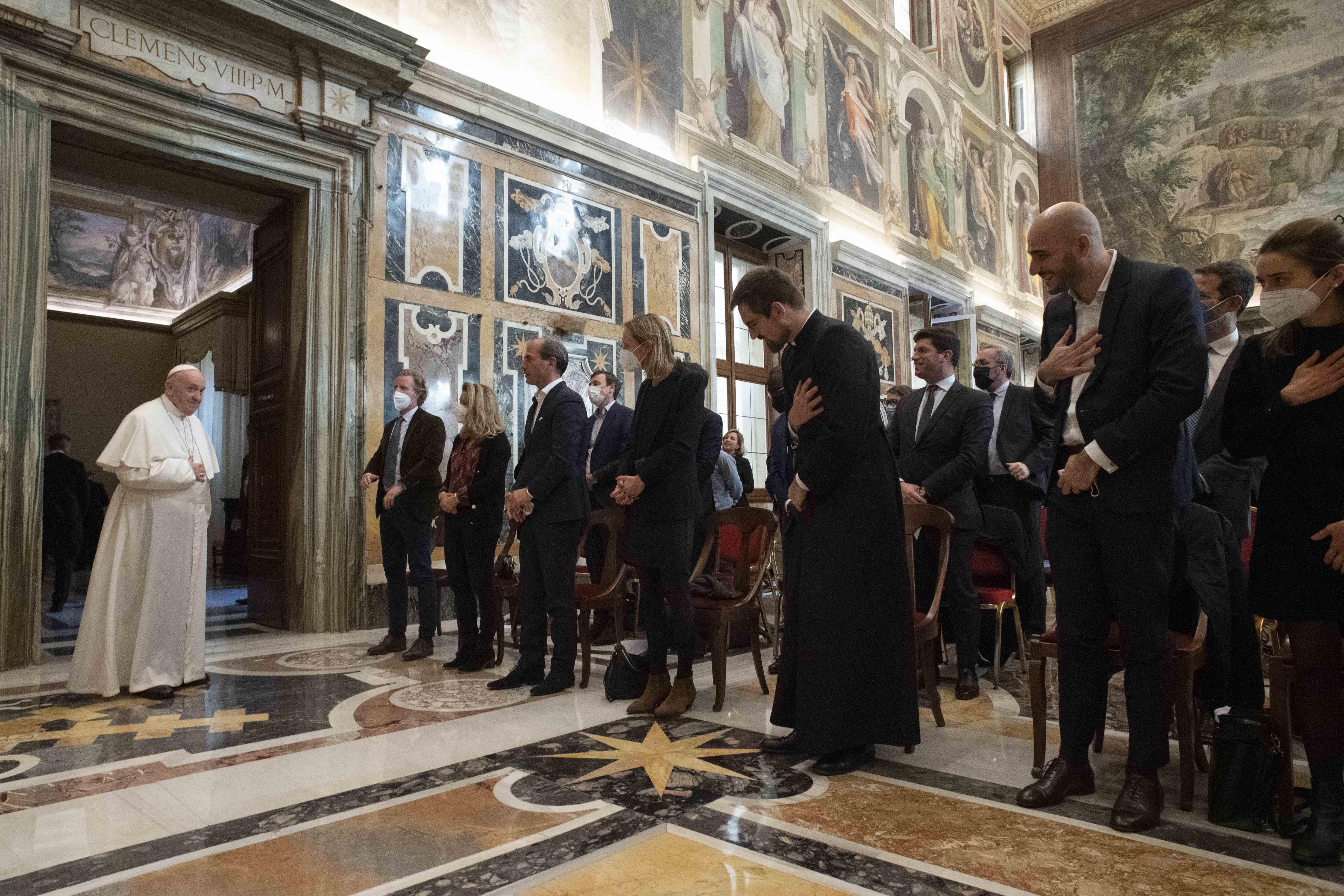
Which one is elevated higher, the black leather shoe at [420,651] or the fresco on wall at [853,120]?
the fresco on wall at [853,120]

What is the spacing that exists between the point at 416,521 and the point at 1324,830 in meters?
4.64

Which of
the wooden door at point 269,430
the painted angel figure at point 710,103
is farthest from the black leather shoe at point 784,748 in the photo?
the painted angel figure at point 710,103

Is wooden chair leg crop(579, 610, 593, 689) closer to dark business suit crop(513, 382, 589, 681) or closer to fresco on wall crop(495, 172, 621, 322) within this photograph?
dark business suit crop(513, 382, 589, 681)

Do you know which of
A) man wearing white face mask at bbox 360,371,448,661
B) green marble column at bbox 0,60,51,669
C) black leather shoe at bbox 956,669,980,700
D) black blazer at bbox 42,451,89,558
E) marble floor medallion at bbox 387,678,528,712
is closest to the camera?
marble floor medallion at bbox 387,678,528,712

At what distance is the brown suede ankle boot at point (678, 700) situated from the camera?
3.65 metres

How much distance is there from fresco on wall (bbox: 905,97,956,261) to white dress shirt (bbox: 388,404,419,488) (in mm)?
11429

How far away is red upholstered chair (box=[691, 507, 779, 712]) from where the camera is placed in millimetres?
3816

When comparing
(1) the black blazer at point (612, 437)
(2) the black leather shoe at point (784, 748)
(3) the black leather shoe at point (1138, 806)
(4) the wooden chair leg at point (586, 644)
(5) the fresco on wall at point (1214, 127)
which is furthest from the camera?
(5) the fresco on wall at point (1214, 127)

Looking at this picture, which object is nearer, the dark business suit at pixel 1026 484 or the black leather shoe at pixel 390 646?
the dark business suit at pixel 1026 484

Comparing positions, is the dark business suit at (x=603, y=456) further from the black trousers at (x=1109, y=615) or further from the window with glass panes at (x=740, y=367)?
the window with glass panes at (x=740, y=367)

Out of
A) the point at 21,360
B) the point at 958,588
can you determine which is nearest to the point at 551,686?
the point at 958,588

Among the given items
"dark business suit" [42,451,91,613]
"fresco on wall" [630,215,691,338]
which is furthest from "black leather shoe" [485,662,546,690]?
"dark business suit" [42,451,91,613]

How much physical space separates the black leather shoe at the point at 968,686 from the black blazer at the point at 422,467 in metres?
3.22

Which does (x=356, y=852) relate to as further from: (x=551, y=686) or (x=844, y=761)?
(x=551, y=686)
